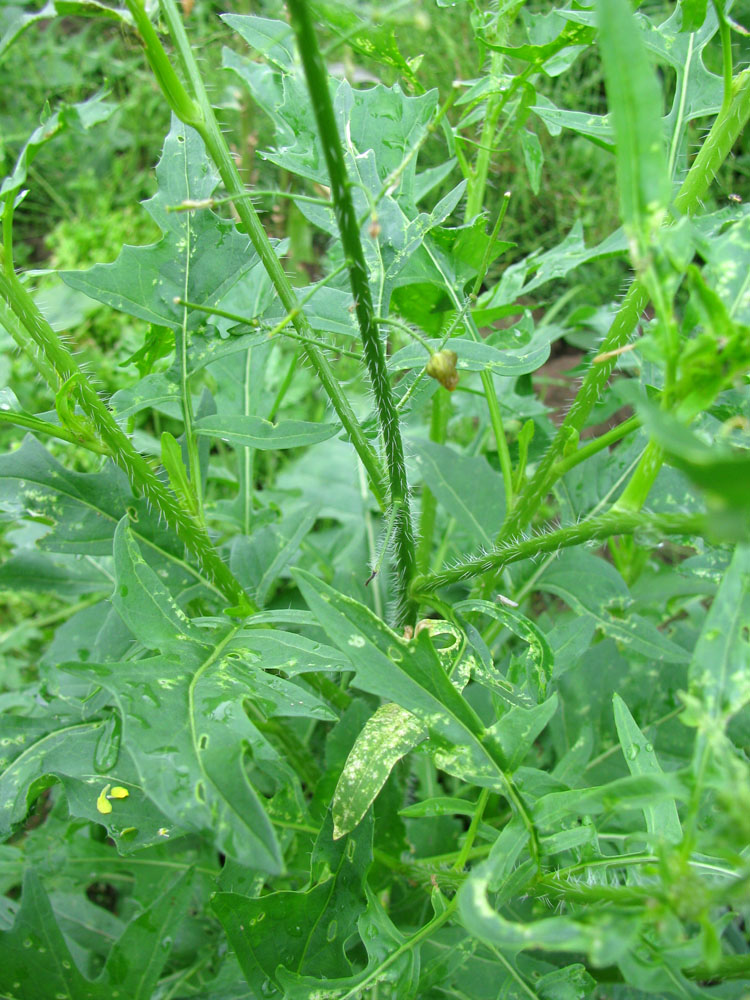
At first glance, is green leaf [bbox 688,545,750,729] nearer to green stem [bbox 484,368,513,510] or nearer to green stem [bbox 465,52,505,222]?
green stem [bbox 484,368,513,510]

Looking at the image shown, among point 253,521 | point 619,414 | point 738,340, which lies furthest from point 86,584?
point 619,414

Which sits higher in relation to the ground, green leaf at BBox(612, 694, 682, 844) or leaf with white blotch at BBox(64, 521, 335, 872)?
leaf with white blotch at BBox(64, 521, 335, 872)

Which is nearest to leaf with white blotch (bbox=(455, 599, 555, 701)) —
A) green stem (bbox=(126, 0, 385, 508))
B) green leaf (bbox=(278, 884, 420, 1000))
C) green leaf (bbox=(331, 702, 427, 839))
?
green leaf (bbox=(331, 702, 427, 839))

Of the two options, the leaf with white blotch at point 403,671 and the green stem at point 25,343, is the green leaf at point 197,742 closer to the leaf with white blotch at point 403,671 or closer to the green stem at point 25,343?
the leaf with white blotch at point 403,671

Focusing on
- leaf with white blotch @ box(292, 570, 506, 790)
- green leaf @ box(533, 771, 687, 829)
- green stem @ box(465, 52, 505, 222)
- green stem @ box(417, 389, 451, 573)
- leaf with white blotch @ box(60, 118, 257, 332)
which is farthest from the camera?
green stem @ box(417, 389, 451, 573)

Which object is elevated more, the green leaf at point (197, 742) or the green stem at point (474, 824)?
the green leaf at point (197, 742)

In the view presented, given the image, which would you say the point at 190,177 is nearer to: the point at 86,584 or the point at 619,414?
the point at 86,584

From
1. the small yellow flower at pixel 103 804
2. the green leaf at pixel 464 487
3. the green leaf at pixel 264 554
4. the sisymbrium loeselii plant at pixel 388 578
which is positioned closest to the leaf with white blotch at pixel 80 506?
the sisymbrium loeselii plant at pixel 388 578
